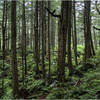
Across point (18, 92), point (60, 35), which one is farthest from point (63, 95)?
point (60, 35)

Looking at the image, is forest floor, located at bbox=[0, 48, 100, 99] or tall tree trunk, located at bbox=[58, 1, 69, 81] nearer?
forest floor, located at bbox=[0, 48, 100, 99]

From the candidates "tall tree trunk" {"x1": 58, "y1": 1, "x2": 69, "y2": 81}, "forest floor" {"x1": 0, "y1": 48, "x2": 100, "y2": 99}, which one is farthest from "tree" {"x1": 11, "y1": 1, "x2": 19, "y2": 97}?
"tall tree trunk" {"x1": 58, "y1": 1, "x2": 69, "y2": 81}

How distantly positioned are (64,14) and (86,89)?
4.14m

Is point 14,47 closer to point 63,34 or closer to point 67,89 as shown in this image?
point 63,34

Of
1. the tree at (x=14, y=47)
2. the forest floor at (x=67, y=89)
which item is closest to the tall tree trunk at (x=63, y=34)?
the forest floor at (x=67, y=89)

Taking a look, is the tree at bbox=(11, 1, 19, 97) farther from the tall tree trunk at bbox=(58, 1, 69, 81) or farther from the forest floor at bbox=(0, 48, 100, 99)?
the tall tree trunk at bbox=(58, 1, 69, 81)

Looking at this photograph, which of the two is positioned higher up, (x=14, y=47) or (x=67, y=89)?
(x=14, y=47)

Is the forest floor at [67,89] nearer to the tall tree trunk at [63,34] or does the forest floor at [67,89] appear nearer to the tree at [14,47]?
the tree at [14,47]

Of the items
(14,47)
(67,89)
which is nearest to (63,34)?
(14,47)

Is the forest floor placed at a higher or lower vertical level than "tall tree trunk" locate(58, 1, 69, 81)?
lower

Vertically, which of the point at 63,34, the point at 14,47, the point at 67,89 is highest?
the point at 63,34

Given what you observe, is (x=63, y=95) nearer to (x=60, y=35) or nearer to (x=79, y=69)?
(x=60, y=35)

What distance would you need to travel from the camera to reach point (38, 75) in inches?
386

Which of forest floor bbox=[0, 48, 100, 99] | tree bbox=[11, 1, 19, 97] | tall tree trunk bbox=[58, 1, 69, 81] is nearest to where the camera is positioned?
forest floor bbox=[0, 48, 100, 99]
